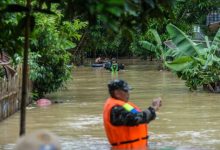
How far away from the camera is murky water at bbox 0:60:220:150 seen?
1132 cm

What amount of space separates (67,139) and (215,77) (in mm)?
10152

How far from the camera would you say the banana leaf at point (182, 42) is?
19.3 meters

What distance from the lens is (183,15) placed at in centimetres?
3481

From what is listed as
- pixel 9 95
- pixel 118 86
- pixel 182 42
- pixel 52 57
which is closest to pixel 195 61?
pixel 182 42

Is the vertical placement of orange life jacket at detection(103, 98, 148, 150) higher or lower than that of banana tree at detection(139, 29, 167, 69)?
lower

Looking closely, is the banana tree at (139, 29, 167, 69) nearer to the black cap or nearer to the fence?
the fence

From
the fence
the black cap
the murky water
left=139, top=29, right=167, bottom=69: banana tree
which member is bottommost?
the murky water

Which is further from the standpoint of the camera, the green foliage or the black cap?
the green foliage

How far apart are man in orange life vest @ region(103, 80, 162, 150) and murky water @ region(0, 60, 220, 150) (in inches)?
72.8

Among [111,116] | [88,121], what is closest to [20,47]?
[111,116]

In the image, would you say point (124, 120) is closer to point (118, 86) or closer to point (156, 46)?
point (118, 86)

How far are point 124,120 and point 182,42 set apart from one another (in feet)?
45.5

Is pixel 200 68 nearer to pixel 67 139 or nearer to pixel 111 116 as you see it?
pixel 67 139

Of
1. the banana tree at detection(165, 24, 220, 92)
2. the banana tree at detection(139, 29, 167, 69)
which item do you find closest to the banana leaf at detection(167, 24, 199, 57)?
the banana tree at detection(165, 24, 220, 92)
